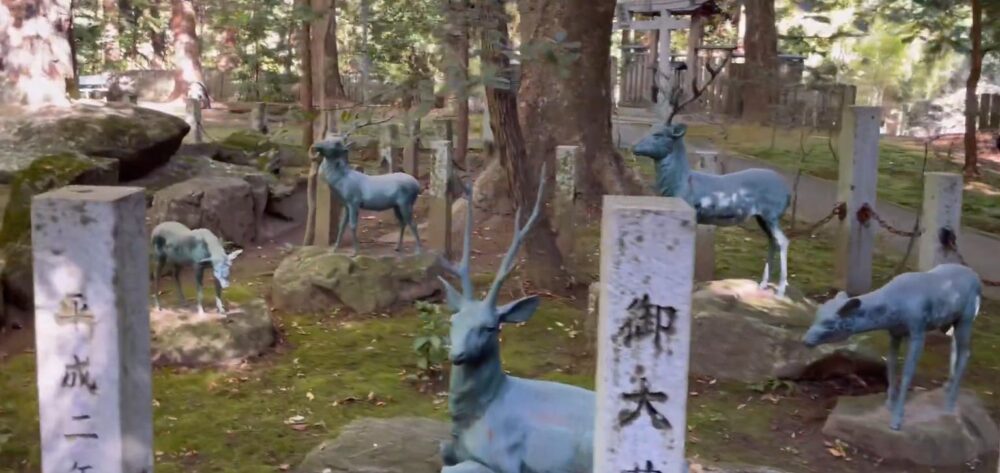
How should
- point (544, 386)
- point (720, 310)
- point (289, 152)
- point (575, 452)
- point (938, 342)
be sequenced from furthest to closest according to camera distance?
point (289, 152), point (938, 342), point (720, 310), point (544, 386), point (575, 452)

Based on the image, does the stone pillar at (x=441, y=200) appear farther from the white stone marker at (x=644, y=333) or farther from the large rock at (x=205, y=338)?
the white stone marker at (x=644, y=333)

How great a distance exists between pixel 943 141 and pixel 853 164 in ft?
43.8

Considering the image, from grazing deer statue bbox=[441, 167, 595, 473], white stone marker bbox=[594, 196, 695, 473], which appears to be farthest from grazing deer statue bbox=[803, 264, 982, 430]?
white stone marker bbox=[594, 196, 695, 473]

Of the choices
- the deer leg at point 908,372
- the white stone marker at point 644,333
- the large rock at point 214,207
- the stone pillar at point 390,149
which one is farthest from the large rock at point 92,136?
the white stone marker at point 644,333

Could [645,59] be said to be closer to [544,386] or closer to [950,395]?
[950,395]

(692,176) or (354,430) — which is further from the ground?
(692,176)

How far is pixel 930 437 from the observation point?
5.06 metres

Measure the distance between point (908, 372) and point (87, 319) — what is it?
408cm

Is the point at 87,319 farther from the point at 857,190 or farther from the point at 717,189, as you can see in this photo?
the point at 857,190

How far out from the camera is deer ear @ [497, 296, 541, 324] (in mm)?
3422

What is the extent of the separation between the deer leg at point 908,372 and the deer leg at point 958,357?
0.92 ft

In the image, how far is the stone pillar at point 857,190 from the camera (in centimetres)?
806

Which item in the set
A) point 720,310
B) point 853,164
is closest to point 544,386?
point 720,310

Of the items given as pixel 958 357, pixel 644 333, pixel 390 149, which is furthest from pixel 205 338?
pixel 390 149
